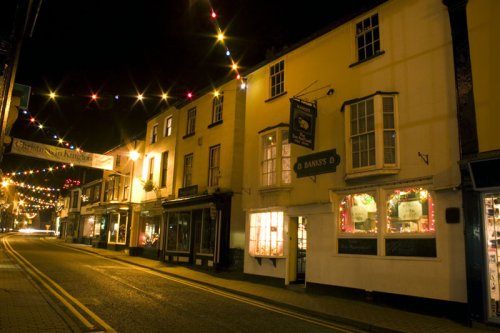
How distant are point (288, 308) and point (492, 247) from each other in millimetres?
5049

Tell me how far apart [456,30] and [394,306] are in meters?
7.18

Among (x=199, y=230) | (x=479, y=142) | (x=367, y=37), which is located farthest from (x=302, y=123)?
(x=199, y=230)

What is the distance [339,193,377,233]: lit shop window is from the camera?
1171cm

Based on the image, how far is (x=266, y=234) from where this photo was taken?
1560cm

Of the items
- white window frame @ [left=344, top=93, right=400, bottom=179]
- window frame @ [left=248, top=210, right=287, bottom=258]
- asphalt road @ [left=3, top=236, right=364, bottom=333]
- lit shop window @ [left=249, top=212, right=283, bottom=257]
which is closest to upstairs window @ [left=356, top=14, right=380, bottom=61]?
white window frame @ [left=344, top=93, right=400, bottom=179]

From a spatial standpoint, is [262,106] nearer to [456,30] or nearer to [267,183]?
[267,183]

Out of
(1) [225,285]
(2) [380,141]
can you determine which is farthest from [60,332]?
(2) [380,141]

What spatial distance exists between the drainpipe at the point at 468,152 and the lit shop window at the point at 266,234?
6887mm

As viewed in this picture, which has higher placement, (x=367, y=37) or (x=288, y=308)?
(x=367, y=37)

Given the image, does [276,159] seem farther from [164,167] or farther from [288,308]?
[164,167]

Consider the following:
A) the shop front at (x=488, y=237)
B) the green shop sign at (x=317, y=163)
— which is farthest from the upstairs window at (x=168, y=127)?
the shop front at (x=488, y=237)

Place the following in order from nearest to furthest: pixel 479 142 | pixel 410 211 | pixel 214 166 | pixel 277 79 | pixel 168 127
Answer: pixel 479 142 → pixel 410 211 → pixel 277 79 → pixel 214 166 → pixel 168 127

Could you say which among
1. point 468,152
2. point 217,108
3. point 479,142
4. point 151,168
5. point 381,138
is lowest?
point 468,152

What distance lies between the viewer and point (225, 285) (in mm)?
13969
